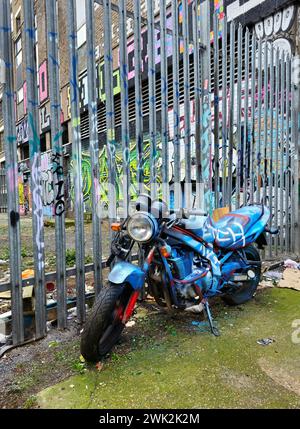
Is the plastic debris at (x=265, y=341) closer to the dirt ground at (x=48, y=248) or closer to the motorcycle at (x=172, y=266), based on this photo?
the motorcycle at (x=172, y=266)

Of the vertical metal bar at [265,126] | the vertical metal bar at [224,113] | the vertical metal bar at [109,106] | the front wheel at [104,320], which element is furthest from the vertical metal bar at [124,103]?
the vertical metal bar at [265,126]

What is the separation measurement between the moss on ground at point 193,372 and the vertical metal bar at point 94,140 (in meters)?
0.73

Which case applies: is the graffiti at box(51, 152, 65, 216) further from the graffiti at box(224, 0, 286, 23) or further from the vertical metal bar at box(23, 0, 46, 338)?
the graffiti at box(224, 0, 286, 23)

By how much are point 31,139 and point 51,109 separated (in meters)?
0.33

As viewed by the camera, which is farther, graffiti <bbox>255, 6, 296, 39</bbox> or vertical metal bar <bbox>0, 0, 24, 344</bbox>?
graffiti <bbox>255, 6, 296, 39</bbox>

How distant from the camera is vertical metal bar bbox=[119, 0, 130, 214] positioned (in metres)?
3.12

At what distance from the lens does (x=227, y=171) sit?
4.45 m

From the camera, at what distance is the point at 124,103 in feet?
10.4

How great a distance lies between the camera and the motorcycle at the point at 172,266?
2.38m

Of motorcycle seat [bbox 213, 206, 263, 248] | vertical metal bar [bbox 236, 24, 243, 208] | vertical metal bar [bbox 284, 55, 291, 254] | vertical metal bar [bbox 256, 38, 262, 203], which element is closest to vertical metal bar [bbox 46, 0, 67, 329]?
motorcycle seat [bbox 213, 206, 263, 248]

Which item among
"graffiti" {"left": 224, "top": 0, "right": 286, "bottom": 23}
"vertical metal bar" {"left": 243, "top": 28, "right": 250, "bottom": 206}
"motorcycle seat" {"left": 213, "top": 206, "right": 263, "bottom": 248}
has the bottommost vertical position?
"motorcycle seat" {"left": 213, "top": 206, "right": 263, "bottom": 248}

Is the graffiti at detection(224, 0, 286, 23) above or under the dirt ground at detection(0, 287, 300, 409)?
above

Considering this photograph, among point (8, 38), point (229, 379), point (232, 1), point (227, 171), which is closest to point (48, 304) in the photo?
point (229, 379)

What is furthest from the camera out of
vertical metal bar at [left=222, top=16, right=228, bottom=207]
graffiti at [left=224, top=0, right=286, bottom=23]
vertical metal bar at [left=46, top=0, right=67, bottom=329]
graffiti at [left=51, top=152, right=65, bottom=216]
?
graffiti at [left=224, top=0, right=286, bottom=23]
